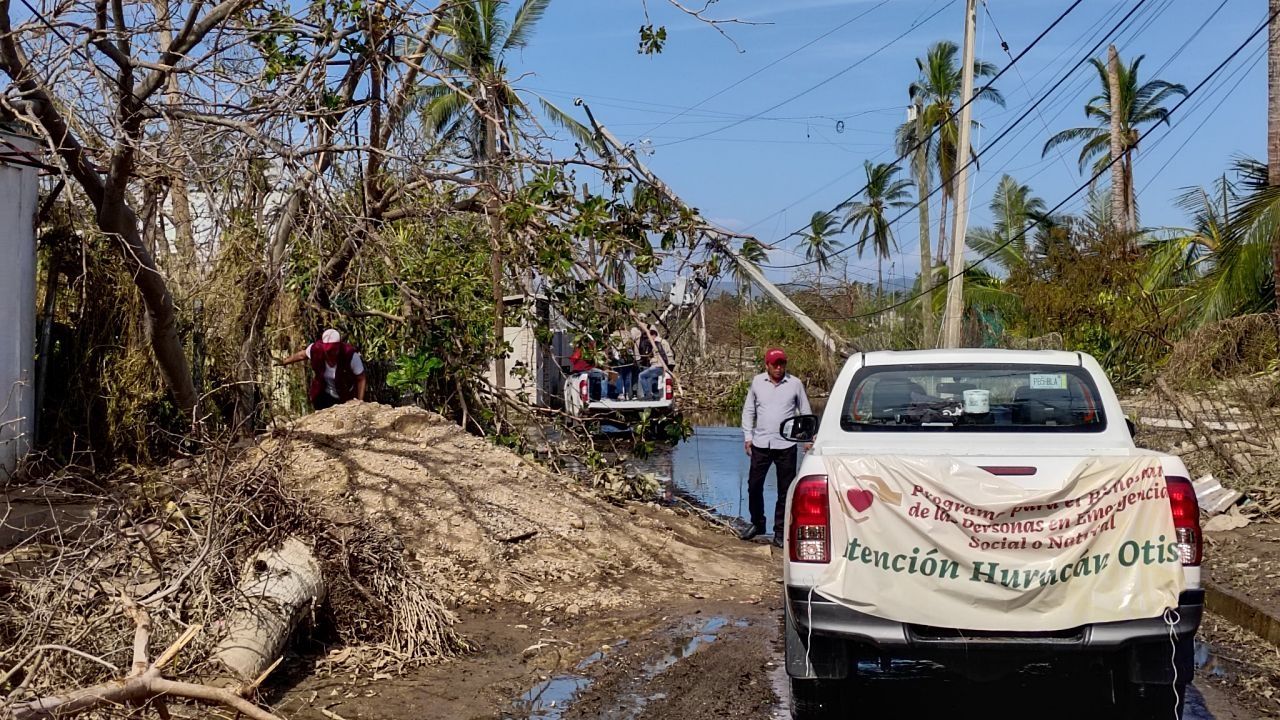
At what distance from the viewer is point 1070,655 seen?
5270 millimetres

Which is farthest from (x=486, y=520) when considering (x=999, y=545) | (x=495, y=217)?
(x=999, y=545)

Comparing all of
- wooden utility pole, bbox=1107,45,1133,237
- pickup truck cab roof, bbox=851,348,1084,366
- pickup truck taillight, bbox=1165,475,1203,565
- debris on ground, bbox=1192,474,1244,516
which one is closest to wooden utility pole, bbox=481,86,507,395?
pickup truck cab roof, bbox=851,348,1084,366

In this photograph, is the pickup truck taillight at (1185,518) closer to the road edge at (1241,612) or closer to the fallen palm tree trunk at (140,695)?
the road edge at (1241,612)

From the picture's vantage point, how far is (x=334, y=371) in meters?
12.3

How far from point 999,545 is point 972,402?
4.95 ft

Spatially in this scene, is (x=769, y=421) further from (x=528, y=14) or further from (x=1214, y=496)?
(x=528, y=14)

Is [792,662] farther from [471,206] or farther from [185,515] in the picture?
[471,206]

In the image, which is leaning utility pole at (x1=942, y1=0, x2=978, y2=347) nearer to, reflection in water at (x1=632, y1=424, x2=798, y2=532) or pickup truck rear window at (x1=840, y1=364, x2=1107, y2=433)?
reflection in water at (x1=632, y1=424, x2=798, y2=532)

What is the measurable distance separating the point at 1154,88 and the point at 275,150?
4155 cm

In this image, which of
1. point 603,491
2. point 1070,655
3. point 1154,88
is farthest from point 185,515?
point 1154,88

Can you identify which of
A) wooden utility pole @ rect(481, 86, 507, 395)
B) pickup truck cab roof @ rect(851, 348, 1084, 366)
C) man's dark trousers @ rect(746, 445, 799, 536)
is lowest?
man's dark trousers @ rect(746, 445, 799, 536)

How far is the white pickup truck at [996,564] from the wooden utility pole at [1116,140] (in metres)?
38.1

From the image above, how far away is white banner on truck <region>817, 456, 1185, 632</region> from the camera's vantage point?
207 inches

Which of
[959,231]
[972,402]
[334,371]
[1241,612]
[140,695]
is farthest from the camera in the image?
[959,231]
